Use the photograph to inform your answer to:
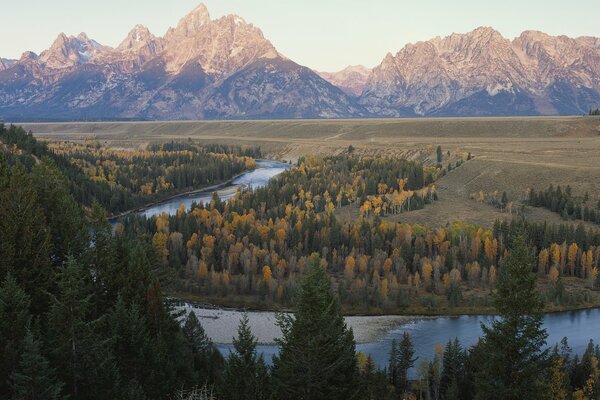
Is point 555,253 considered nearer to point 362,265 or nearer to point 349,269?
point 362,265

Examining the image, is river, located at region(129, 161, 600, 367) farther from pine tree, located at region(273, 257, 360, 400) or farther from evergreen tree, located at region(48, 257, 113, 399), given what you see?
pine tree, located at region(273, 257, 360, 400)

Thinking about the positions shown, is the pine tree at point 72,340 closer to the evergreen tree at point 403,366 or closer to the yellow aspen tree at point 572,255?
the evergreen tree at point 403,366

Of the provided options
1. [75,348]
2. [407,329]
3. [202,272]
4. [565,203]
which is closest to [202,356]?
[75,348]

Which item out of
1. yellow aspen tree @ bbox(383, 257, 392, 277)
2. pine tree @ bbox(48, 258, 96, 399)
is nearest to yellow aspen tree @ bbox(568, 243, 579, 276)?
yellow aspen tree @ bbox(383, 257, 392, 277)

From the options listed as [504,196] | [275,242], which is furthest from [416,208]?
[275,242]

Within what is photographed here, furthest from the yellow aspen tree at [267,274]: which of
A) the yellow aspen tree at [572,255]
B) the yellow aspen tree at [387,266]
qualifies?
the yellow aspen tree at [572,255]
